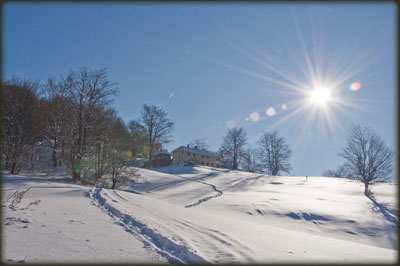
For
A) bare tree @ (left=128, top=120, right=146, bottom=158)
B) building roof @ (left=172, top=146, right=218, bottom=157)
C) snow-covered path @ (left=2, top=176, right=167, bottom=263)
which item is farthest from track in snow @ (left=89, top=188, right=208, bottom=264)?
building roof @ (left=172, top=146, right=218, bottom=157)

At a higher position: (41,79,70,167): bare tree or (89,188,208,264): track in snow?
(41,79,70,167): bare tree

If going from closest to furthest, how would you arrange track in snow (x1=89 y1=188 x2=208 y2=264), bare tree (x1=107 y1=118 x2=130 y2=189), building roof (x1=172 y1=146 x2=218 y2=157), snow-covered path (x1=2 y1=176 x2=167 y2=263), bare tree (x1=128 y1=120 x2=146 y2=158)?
snow-covered path (x1=2 y1=176 x2=167 y2=263)
track in snow (x1=89 y1=188 x2=208 y2=264)
bare tree (x1=107 y1=118 x2=130 y2=189)
bare tree (x1=128 y1=120 x2=146 y2=158)
building roof (x1=172 y1=146 x2=218 y2=157)

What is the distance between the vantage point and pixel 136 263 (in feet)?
11.2

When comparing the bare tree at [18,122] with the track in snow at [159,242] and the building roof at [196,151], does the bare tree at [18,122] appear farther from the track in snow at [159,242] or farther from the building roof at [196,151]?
the building roof at [196,151]

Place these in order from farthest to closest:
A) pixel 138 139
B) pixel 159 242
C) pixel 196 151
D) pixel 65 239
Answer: pixel 196 151, pixel 138 139, pixel 159 242, pixel 65 239

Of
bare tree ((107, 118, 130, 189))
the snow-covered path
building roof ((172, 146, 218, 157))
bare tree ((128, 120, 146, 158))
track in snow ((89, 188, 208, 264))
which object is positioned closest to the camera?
the snow-covered path

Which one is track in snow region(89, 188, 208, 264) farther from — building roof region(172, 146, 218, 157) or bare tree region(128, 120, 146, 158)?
building roof region(172, 146, 218, 157)

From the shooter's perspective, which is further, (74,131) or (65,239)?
(74,131)

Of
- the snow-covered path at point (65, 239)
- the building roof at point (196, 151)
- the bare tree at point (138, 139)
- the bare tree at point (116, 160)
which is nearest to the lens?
the snow-covered path at point (65, 239)

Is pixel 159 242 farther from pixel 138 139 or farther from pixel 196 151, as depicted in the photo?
pixel 196 151

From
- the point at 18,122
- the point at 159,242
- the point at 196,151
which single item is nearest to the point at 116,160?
the point at 18,122

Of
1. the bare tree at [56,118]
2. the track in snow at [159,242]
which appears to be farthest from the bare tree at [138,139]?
the track in snow at [159,242]

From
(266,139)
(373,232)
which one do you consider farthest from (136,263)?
(266,139)

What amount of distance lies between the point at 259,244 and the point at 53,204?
21.2 ft
